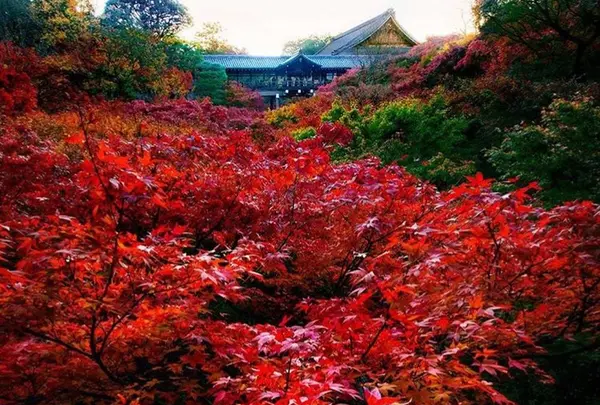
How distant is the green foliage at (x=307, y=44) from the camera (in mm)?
61688

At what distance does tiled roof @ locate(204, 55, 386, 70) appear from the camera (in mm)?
33812

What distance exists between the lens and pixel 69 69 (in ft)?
53.9

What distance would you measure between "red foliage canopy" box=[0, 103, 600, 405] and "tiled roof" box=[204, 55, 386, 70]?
3120cm

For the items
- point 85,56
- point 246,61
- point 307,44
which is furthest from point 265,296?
point 307,44

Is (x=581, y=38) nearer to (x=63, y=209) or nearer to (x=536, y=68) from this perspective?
(x=536, y=68)

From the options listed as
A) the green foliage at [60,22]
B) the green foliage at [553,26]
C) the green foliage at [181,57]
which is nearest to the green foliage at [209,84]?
the green foliage at [181,57]

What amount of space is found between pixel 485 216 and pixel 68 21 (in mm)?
21589

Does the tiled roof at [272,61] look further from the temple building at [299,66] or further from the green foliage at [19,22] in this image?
the green foliage at [19,22]

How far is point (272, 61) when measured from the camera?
3516cm

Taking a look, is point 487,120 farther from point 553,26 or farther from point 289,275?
point 289,275

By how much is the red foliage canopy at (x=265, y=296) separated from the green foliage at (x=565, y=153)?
3520 millimetres

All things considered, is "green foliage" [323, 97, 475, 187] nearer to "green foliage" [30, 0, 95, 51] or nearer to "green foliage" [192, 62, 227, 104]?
"green foliage" [30, 0, 95, 51]

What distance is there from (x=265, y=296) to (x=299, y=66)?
105 ft

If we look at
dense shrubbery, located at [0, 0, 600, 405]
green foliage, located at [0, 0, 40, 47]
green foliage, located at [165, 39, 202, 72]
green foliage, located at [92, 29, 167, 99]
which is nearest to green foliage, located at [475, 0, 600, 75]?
dense shrubbery, located at [0, 0, 600, 405]
